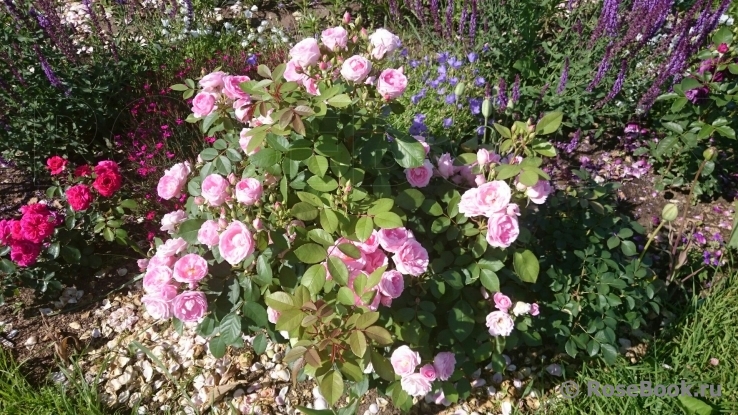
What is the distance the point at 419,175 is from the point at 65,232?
6.46ft

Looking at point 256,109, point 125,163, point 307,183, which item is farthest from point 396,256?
point 125,163

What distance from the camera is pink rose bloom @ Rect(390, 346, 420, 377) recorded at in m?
1.65

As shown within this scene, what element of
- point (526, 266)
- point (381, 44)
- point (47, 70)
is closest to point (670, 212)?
point (526, 266)

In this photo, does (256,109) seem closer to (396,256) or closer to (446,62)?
(396,256)

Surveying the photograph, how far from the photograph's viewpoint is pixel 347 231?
149 centimetres

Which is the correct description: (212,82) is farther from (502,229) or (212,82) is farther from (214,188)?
(502,229)

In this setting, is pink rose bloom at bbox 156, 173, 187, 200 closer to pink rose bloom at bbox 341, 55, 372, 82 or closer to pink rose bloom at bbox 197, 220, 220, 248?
pink rose bloom at bbox 197, 220, 220, 248

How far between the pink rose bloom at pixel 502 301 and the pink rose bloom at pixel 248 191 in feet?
2.88

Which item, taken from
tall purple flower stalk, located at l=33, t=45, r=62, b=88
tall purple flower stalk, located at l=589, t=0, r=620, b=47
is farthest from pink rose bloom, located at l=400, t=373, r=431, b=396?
tall purple flower stalk, located at l=33, t=45, r=62, b=88

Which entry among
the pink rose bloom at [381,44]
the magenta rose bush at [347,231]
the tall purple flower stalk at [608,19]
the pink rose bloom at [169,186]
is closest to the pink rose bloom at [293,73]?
the magenta rose bush at [347,231]

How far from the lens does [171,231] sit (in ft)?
6.19

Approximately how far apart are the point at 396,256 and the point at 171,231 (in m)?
0.89

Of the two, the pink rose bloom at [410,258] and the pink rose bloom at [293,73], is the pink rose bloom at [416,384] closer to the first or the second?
the pink rose bloom at [410,258]

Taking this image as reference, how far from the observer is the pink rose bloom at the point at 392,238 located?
4.90 feet
